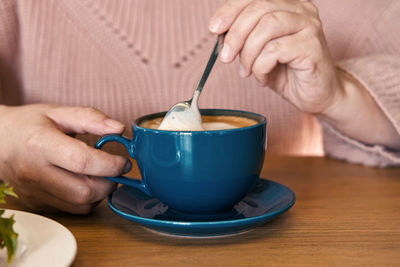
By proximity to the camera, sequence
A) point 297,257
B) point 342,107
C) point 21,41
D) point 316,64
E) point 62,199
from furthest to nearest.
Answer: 1. point 21,41
2. point 342,107
3. point 316,64
4. point 62,199
5. point 297,257

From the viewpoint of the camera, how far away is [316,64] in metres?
0.72

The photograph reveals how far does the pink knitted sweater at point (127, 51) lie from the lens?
1.06 meters

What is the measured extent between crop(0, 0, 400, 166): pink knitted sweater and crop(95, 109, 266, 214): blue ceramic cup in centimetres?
53

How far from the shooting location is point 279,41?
0.68 meters

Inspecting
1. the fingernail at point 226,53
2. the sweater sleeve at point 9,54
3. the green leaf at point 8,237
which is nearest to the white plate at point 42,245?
the green leaf at point 8,237

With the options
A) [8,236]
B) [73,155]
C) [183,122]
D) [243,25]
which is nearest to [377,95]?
[243,25]

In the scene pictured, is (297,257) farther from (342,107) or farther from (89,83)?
(89,83)

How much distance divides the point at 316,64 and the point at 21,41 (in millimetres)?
689

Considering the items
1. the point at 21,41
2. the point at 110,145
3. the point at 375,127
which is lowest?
the point at 110,145

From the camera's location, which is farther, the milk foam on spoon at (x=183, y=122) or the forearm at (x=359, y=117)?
the forearm at (x=359, y=117)

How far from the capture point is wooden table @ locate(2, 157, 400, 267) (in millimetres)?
480

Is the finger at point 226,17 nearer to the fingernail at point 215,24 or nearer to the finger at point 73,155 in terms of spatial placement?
the fingernail at point 215,24

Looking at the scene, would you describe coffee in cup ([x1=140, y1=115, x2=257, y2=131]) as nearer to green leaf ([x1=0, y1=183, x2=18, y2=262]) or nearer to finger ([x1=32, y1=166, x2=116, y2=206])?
finger ([x1=32, y1=166, x2=116, y2=206])

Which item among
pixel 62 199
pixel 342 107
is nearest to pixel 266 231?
pixel 62 199
